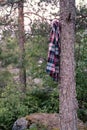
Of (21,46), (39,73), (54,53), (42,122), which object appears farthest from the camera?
(21,46)

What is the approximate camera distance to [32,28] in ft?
30.3

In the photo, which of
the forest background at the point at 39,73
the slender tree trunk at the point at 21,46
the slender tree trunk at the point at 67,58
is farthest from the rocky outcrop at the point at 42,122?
the slender tree trunk at the point at 21,46

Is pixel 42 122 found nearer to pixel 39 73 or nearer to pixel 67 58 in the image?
pixel 39 73

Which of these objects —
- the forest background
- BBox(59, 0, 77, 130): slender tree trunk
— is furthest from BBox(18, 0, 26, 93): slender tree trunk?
BBox(59, 0, 77, 130): slender tree trunk

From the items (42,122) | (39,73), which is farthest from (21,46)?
(42,122)

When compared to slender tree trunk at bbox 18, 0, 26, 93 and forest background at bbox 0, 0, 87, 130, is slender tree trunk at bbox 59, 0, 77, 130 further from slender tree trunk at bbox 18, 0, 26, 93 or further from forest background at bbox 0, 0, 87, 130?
slender tree trunk at bbox 18, 0, 26, 93

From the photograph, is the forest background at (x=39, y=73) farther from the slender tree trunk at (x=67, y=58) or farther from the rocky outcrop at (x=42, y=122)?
the slender tree trunk at (x=67, y=58)

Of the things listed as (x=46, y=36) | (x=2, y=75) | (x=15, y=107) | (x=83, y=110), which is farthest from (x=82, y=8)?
(x=2, y=75)

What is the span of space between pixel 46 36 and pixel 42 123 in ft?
9.49

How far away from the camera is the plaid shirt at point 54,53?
5.00 m

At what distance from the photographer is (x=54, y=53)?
5.08 meters

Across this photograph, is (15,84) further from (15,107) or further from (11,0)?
(11,0)

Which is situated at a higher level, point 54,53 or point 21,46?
point 54,53

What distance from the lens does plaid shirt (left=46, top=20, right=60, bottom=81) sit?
5.00 meters
